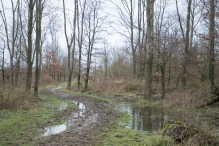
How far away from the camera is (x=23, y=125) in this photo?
7.70 meters

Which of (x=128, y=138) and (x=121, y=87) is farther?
(x=121, y=87)

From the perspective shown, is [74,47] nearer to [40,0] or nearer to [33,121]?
[40,0]

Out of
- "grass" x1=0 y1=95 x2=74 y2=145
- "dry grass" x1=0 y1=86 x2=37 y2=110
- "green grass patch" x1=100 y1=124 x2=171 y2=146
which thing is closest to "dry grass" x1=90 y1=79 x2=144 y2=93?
"dry grass" x1=0 y1=86 x2=37 y2=110

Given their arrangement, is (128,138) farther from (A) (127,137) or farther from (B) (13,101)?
(B) (13,101)

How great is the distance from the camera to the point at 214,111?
10.1 meters

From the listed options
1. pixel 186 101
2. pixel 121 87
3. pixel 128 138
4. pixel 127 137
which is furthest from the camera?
pixel 121 87

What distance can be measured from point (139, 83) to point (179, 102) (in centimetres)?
864

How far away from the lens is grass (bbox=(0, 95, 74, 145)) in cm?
601

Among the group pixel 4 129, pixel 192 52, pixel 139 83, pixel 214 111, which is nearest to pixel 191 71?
pixel 192 52

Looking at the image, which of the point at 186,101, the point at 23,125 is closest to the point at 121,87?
the point at 186,101

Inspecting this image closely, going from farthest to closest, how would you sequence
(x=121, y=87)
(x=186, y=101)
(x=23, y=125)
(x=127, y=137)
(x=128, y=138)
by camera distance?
(x=121, y=87), (x=186, y=101), (x=23, y=125), (x=127, y=137), (x=128, y=138)

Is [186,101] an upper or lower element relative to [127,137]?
upper

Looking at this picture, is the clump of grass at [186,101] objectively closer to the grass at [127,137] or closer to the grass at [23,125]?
the grass at [127,137]

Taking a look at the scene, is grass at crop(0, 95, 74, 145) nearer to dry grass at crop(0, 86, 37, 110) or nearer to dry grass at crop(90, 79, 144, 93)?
dry grass at crop(0, 86, 37, 110)
